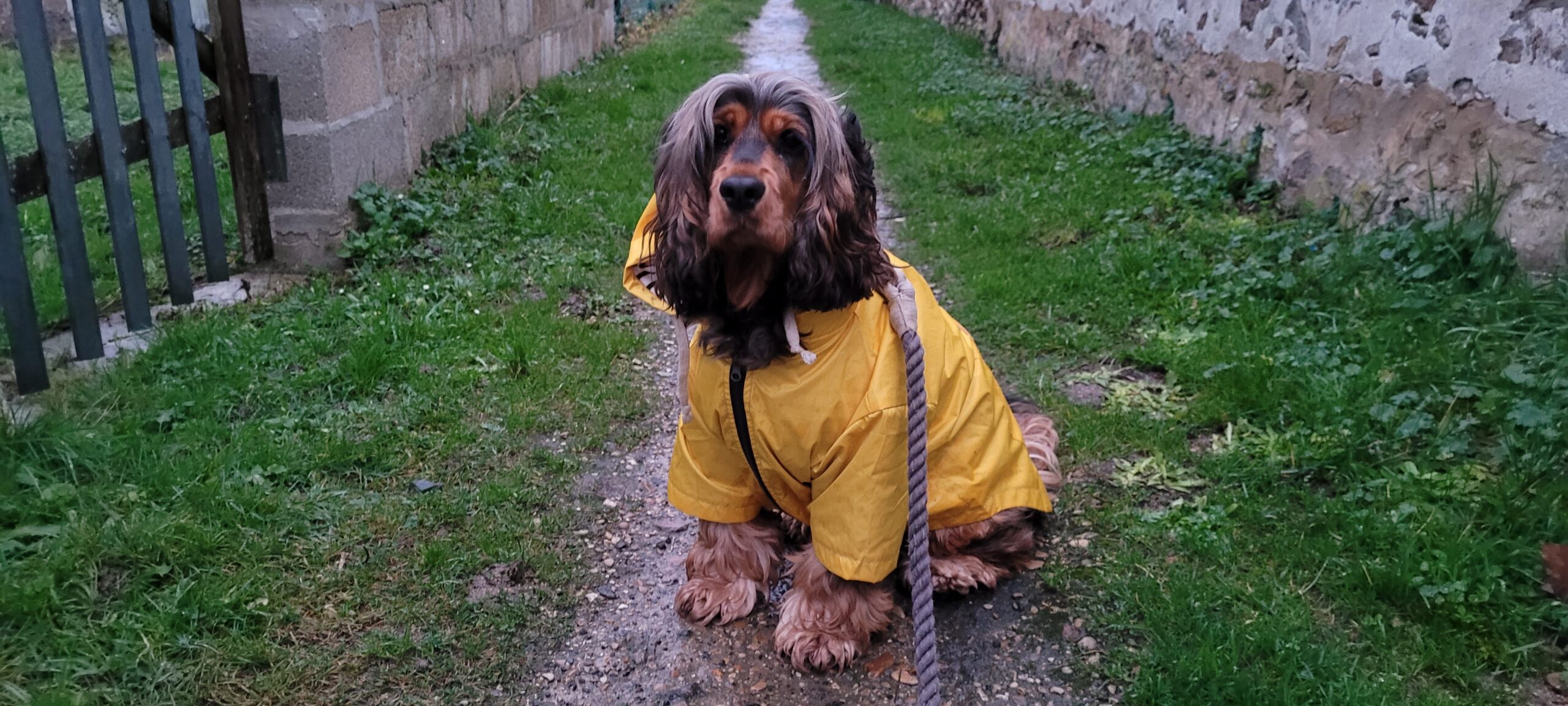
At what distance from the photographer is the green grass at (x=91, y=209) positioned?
15.1ft

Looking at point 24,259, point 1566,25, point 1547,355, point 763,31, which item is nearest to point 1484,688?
point 1547,355

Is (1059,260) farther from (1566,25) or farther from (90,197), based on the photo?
(90,197)

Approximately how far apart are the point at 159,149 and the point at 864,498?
3.62m

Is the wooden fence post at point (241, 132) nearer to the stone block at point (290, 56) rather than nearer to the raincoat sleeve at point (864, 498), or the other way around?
the stone block at point (290, 56)

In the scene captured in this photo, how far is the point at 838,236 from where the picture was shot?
2512 mm

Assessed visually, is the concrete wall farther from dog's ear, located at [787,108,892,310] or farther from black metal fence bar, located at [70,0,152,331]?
black metal fence bar, located at [70,0,152,331]

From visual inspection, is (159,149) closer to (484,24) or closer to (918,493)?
(918,493)

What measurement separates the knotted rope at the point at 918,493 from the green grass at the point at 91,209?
3.20m

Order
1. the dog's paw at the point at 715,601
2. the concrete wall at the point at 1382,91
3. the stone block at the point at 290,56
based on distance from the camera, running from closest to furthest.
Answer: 1. the dog's paw at the point at 715,601
2. the concrete wall at the point at 1382,91
3. the stone block at the point at 290,56

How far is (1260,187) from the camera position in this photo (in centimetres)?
594

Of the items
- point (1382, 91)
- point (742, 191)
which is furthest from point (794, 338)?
point (1382, 91)

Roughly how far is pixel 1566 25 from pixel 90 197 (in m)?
7.44

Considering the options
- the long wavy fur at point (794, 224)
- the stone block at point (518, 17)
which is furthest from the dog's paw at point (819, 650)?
the stone block at point (518, 17)

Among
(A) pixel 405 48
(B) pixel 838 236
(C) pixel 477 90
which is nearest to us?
(B) pixel 838 236
